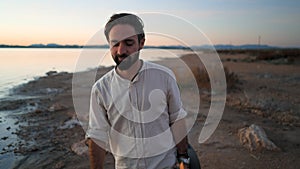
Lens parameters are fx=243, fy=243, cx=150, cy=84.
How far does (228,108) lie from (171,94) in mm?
5068

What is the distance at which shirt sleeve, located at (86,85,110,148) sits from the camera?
1.96 meters

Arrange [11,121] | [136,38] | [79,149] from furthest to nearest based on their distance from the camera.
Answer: [11,121] → [79,149] → [136,38]

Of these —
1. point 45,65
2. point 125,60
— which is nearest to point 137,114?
point 125,60

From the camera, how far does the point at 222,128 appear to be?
→ 5176mm

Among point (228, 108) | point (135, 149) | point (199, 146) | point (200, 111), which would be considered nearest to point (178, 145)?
point (135, 149)

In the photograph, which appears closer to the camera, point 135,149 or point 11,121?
point 135,149

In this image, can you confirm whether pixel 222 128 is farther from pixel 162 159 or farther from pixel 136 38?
pixel 136 38

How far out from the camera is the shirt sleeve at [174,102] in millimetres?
2029

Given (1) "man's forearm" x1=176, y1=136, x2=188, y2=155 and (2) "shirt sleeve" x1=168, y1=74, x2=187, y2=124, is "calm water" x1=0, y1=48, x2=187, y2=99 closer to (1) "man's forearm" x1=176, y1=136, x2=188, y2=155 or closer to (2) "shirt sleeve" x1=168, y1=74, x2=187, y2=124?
(2) "shirt sleeve" x1=168, y1=74, x2=187, y2=124

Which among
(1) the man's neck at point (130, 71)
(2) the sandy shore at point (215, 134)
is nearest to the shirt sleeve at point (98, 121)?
(1) the man's neck at point (130, 71)

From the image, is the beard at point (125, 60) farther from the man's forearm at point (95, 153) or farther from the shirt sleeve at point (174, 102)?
the man's forearm at point (95, 153)

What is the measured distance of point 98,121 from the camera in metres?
2.00

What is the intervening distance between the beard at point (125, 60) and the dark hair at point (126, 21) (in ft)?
0.55

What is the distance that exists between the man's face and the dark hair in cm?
3
